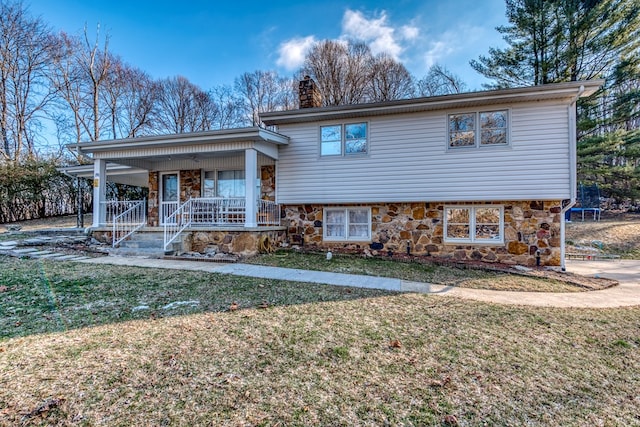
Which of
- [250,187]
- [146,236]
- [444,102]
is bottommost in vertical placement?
[146,236]

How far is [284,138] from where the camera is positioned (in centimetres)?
924

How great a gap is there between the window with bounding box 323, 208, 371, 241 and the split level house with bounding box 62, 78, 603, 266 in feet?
0.10

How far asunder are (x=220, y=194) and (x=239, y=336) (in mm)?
8655

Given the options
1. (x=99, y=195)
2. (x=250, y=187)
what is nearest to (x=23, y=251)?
(x=99, y=195)

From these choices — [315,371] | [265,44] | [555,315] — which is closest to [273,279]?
[315,371]

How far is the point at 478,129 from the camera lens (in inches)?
320

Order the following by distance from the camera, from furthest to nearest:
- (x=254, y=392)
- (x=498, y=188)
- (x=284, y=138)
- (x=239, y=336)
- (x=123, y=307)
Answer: (x=284, y=138) < (x=498, y=188) < (x=123, y=307) < (x=239, y=336) < (x=254, y=392)

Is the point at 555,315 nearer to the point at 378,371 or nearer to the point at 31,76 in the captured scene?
the point at 378,371

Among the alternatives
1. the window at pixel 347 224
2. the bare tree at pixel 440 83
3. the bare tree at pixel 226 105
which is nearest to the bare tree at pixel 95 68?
the bare tree at pixel 226 105

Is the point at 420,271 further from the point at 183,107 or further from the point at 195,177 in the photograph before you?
the point at 183,107

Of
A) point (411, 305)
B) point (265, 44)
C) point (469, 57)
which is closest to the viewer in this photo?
point (411, 305)

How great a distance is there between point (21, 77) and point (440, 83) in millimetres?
25257

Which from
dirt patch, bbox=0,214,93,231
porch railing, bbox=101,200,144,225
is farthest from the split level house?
dirt patch, bbox=0,214,93,231

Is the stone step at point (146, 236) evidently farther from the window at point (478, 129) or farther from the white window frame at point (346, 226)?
the window at point (478, 129)
